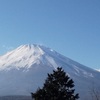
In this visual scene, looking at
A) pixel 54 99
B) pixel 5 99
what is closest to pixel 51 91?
pixel 54 99

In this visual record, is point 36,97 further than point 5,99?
No

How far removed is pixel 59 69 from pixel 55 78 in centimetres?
60

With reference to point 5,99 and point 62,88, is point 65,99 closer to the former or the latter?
point 62,88

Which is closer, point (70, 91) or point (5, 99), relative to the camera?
point (70, 91)

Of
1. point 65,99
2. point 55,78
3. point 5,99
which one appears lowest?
→ point 65,99

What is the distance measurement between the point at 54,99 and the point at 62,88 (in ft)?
2.72

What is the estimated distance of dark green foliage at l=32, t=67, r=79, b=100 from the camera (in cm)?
1956

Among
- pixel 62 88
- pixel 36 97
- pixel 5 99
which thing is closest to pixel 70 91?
pixel 62 88

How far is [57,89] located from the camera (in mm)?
19656

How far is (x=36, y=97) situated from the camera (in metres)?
20.1

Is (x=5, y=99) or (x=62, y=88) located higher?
(x=5, y=99)

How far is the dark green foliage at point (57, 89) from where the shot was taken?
64.2ft

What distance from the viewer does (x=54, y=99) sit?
63.6 ft

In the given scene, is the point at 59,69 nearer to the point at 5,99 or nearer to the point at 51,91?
the point at 51,91
